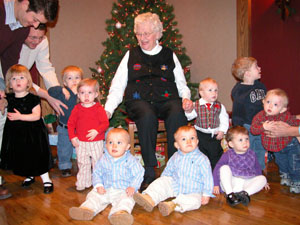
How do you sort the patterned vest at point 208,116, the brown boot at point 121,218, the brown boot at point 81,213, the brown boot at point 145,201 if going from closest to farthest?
the brown boot at point 121,218, the brown boot at point 81,213, the brown boot at point 145,201, the patterned vest at point 208,116

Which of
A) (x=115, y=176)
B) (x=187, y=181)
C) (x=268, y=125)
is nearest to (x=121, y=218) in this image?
(x=115, y=176)

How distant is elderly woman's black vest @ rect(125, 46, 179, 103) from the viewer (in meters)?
2.94

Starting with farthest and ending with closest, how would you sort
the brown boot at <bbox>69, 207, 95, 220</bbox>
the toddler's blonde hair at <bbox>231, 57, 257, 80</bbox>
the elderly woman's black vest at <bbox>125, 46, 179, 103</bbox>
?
1. the toddler's blonde hair at <bbox>231, 57, 257, 80</bbox>
2. the elderly woman's black vest at <bbox>125, 46, 179, 103</bbox>
3. the brown boot at <bbox>69, 207, 95, 220</bbox>

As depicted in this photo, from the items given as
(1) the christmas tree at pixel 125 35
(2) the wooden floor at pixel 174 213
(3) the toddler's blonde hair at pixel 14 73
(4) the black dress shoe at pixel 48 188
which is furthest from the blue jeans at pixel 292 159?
(3) the toddler's blonde hair at pixel 14 73

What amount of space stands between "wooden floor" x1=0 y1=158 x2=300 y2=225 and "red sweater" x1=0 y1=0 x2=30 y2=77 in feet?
3.85

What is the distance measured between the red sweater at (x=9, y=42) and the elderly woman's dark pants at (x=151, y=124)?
4.00 ft

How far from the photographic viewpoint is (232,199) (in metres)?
2.23

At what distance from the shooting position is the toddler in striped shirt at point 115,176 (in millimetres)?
2160

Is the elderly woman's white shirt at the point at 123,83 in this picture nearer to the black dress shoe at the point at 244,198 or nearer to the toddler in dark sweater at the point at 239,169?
the toddler in dark sweater at the point at 239,169

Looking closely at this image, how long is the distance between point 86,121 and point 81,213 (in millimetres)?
851

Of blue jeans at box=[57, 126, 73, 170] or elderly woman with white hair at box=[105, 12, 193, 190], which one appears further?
blue jeans at box=[57, 126, 73, 170]

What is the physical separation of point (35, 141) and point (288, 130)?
2.06 meters

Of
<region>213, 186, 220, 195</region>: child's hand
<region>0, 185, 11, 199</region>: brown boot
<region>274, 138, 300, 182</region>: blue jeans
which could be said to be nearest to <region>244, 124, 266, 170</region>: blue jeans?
<region>274, 138, 300, 182</region>: blue jeans

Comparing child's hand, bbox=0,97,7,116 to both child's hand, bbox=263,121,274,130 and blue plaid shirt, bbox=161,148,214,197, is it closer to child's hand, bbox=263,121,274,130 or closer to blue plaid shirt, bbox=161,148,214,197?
blue plaid shirt, bbox=161,148,214,197
